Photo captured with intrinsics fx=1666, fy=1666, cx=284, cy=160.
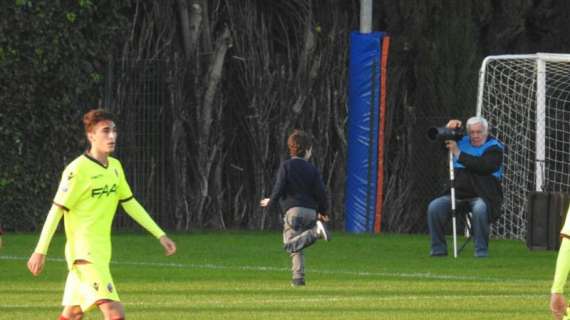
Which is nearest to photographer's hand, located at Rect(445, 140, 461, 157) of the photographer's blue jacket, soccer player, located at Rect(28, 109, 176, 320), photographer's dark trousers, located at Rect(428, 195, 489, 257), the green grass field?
the photographer's blue jacket

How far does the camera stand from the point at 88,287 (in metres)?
9.61

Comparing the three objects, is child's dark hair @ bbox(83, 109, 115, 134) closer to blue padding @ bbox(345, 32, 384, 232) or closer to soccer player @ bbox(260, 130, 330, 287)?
soccer player @ bbox(260, 130, 330, 287)

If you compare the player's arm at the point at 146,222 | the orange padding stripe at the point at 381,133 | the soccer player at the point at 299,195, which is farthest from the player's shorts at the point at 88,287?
the orange padding stripe at the point at 381,133

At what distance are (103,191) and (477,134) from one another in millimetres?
10131

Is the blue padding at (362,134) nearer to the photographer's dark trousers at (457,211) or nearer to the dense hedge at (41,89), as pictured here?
the dense hedge at (41,89)

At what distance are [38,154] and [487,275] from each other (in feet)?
29.3

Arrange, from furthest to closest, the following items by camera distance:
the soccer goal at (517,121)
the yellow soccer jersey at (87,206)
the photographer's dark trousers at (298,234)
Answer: the soccer goal at (517,121), the photographer's dark trousers at (298,234), the yellow soccer jersey at (87,206)

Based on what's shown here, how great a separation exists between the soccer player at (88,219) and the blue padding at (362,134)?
14.6 m

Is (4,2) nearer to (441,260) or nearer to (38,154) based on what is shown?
(38,154)

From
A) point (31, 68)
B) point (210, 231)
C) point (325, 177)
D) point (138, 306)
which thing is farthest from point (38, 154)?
point (138, 306)

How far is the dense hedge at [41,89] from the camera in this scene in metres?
23.1

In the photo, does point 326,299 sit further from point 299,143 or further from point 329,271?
point 329,271

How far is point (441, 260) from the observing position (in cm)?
1862

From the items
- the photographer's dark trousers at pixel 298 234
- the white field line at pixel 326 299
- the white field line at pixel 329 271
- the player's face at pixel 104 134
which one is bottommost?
the white field line at pixel 329 271
